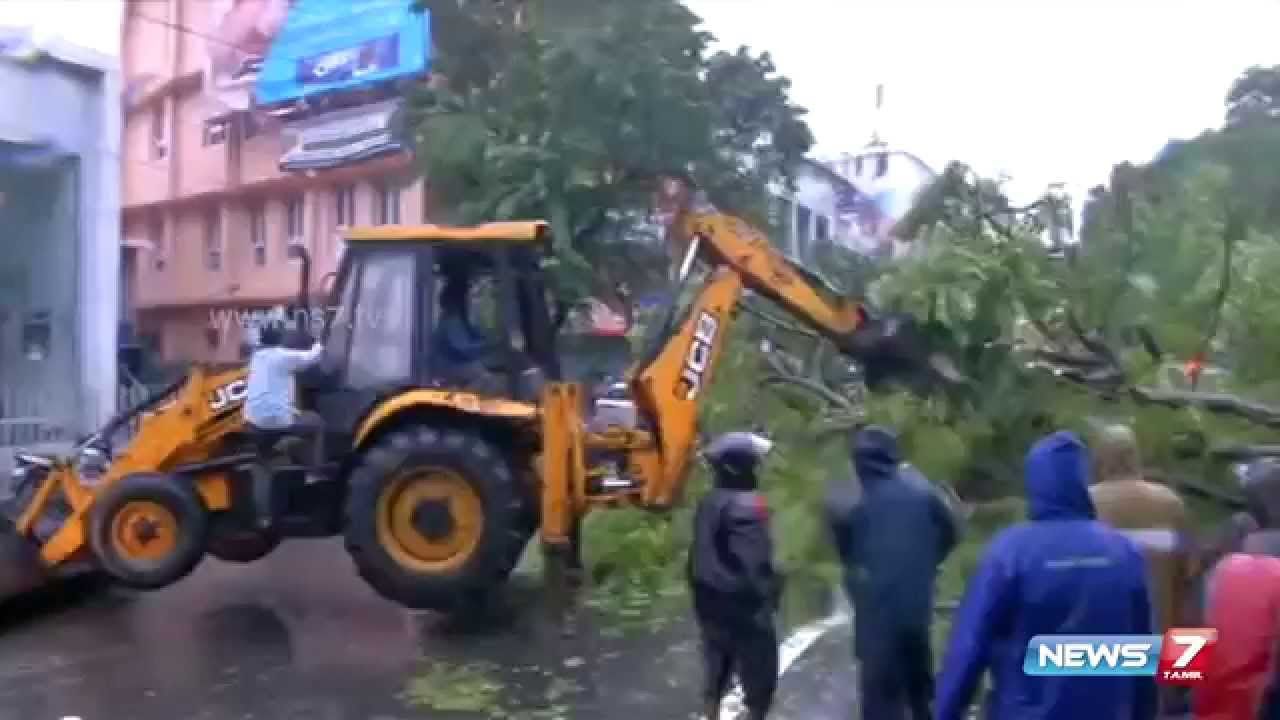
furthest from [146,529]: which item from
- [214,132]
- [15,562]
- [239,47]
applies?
[239,47]

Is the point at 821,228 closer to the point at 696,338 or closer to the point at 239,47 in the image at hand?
the point at 696,338

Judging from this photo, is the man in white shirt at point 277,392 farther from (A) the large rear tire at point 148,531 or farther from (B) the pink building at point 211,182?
(B) the pink building at point 211,182

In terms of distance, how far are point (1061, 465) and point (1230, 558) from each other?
2.05 ft

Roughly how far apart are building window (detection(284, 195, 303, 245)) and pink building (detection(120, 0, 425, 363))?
31mm

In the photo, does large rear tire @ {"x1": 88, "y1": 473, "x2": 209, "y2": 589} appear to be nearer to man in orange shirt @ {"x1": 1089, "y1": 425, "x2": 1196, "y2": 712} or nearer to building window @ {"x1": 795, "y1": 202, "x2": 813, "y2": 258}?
man in orange shirt @ {"x1": 1089, "y1": 425, "x2": 1196, "y2": 712}

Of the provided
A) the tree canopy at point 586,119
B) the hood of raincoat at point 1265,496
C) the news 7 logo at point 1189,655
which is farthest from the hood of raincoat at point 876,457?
the tree canopy at point 586,119

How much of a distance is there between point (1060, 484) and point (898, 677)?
7.53 ft

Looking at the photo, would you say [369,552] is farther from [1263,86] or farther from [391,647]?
[1263,86]

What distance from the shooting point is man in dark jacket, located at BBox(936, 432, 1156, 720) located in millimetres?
4312

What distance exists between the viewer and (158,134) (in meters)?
35.2

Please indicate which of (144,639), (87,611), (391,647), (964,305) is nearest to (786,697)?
(964,305)

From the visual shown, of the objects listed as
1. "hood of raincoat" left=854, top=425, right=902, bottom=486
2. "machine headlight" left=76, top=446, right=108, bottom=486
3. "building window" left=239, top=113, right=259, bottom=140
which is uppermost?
"building window" left=239, top=113, right=259, bottom=140

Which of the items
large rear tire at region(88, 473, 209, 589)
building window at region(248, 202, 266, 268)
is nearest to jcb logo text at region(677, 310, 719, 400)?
large rear tire at region(88, 473, 209, 589)

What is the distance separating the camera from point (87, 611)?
11297 millimetres
